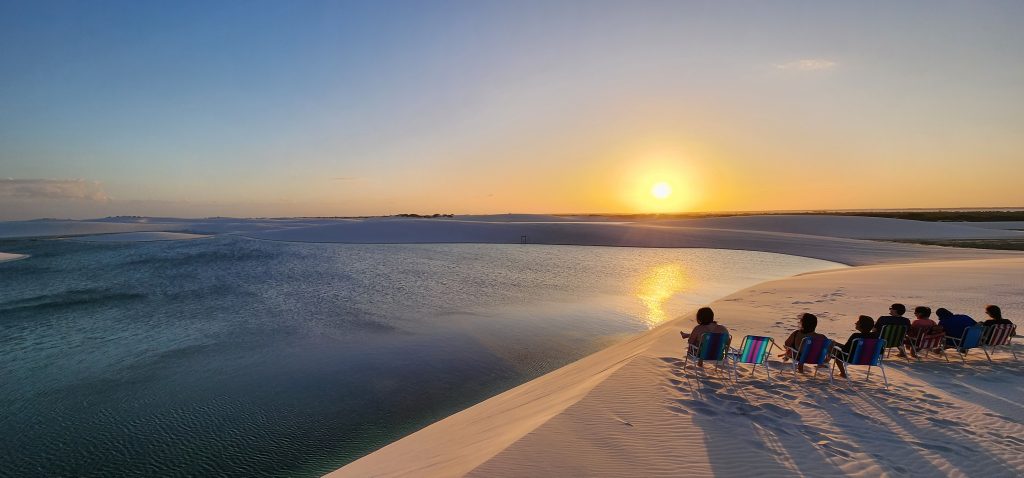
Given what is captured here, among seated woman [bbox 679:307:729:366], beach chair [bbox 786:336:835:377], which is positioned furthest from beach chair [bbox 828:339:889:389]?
seated woman [bbox 679:307:729:366]

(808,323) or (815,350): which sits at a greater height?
(808,323)

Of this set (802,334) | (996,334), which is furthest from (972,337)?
(802,334)

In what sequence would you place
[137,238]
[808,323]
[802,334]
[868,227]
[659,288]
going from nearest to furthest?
[808,323]
[802,334]
[659,288]
[868,227]
[137,238]

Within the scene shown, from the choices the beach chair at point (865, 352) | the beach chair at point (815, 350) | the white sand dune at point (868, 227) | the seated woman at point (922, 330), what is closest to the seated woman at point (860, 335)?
the beach chair at point (865, 352)

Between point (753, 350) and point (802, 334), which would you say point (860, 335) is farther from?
point (753, 350)

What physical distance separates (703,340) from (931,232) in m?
57.8

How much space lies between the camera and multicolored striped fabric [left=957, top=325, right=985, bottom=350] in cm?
698

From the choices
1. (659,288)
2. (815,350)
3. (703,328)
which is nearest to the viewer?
(815,350)

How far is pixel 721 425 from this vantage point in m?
4.73

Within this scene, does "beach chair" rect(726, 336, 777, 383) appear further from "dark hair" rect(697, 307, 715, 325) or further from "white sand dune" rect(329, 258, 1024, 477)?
"dark hair" rect(697, 307, 715, 325)

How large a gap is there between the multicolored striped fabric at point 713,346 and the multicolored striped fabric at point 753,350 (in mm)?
236

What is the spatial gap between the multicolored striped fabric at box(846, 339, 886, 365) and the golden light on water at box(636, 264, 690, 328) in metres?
5.54

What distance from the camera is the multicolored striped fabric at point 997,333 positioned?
712cm

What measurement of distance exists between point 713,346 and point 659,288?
12.0 metres
